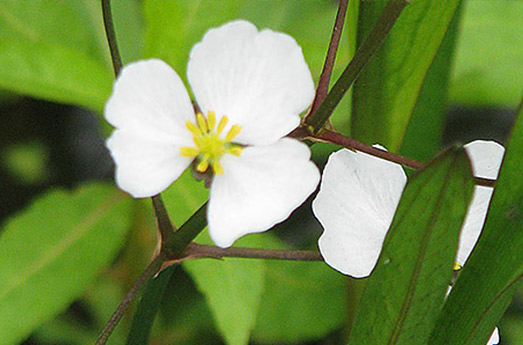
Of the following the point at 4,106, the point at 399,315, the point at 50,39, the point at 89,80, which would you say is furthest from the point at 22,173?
the point at 399,315

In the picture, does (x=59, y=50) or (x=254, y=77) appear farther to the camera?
(x=59, y=50)

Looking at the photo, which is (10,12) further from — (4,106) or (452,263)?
(452,263)

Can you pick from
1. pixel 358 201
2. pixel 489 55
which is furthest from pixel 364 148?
pixel 489 55

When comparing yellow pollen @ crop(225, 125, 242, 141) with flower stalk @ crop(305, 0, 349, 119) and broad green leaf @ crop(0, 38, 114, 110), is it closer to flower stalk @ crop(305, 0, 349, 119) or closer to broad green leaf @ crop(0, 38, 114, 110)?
flower stalk @ crop(305, 0, 349, 119)

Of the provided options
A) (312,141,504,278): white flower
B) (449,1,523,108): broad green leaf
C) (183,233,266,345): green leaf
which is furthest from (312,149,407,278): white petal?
(449,1,523,108): broad green leaf

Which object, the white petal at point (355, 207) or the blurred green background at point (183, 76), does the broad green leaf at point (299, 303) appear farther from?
the white petal at point (355, 207)

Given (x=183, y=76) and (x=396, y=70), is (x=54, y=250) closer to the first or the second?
(x=183, y=76)
